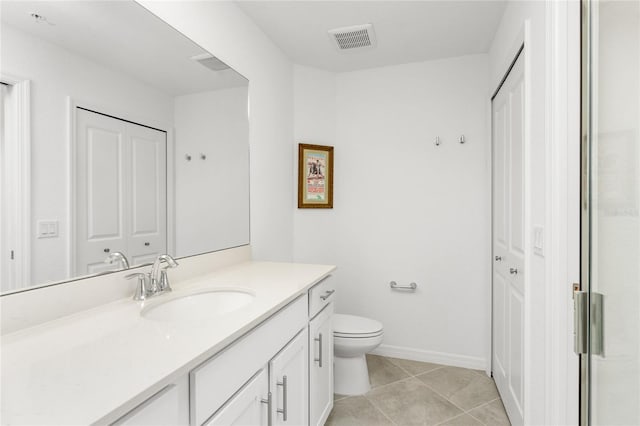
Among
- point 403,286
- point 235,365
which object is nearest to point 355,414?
point 403,286

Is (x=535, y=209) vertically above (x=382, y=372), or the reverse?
(x=535, y=209)

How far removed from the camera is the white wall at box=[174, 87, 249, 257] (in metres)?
1.58

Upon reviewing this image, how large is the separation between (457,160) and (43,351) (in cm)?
256

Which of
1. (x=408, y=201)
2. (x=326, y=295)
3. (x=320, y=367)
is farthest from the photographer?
(x=408, y=201)

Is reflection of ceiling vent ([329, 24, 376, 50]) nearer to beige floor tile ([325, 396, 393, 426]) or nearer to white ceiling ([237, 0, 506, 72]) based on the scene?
white ceiling ([237, 0, 506, 72])

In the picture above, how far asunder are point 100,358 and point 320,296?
1.07 metres

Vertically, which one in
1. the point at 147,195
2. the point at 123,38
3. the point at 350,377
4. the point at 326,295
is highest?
the point at 123,38

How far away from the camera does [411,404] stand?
2039 millimetres

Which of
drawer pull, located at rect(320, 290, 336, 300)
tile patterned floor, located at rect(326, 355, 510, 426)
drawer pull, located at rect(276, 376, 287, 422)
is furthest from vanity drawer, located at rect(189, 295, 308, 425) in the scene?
tile patterned floor, located at rect(326, 355, 510, 426)

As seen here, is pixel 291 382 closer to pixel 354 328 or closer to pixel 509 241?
pixel 354 328

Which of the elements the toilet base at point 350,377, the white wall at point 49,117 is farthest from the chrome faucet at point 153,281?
the toilet base at point 350,377

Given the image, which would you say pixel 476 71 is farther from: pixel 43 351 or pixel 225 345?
pixel 43 351

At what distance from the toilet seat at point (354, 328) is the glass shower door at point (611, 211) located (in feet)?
4.83

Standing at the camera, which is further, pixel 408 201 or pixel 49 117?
pixel 408 201
